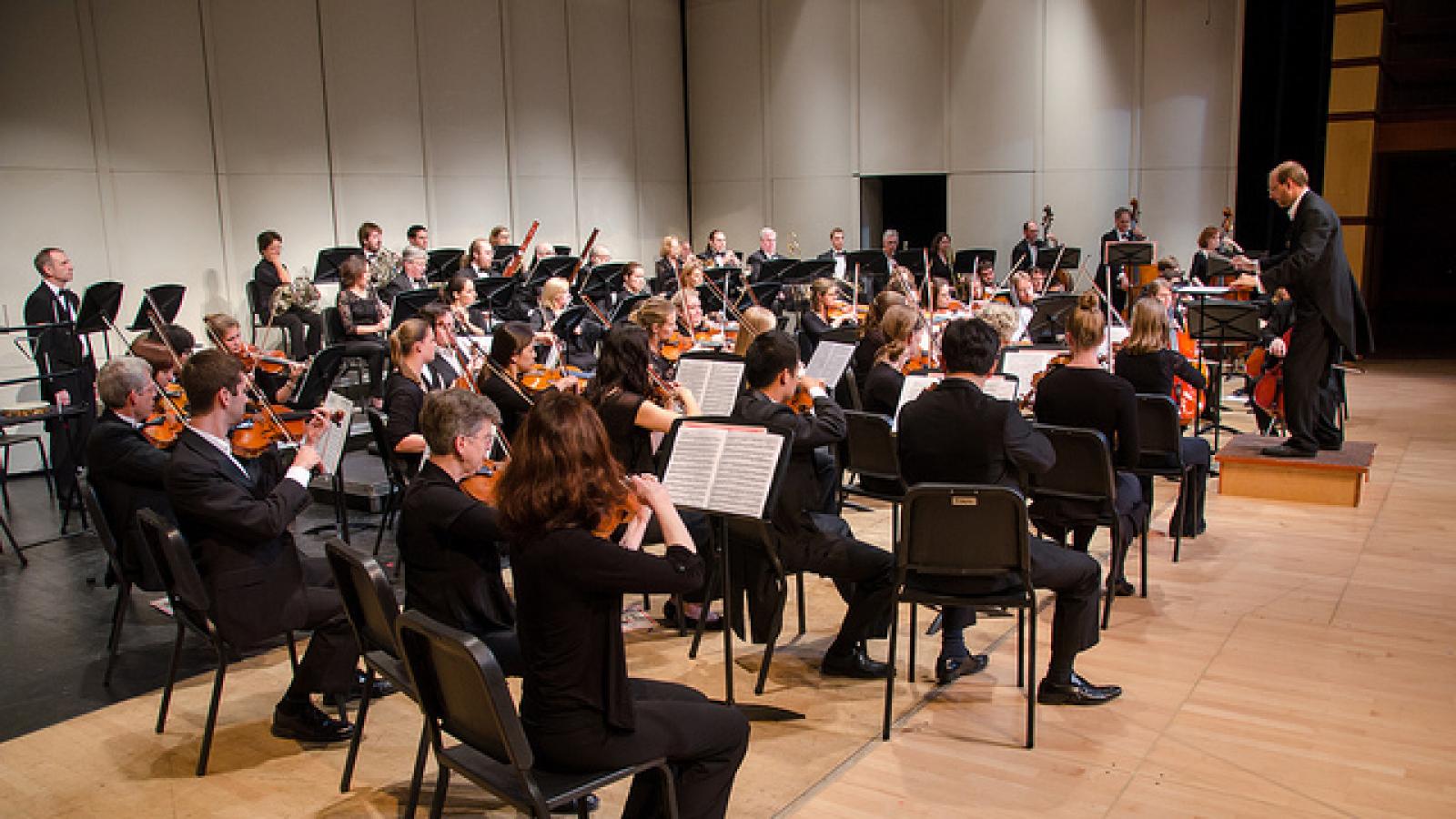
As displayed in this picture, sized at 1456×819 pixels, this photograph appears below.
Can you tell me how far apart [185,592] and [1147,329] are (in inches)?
181

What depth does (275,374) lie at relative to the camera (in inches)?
309

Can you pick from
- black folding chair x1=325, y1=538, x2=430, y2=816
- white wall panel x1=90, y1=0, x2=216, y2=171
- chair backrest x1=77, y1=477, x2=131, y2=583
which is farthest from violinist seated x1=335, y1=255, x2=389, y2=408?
black folding chair x1=325, y1=538, x2=430, y2=816

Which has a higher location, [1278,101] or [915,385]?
[1278,101]

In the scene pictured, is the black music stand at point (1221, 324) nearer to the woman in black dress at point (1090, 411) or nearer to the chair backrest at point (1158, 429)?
the chair backrest at point (1158, 429)

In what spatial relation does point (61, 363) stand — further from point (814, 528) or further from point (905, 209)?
point (905, 209)

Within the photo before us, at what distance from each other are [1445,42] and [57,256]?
15492 mm

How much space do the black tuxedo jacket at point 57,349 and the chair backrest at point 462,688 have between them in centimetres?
628

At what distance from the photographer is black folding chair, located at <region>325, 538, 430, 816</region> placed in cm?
286

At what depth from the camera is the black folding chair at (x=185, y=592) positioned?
11.3ft

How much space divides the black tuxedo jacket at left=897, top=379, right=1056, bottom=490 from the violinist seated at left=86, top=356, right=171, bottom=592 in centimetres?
297

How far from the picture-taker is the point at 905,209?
16219mm

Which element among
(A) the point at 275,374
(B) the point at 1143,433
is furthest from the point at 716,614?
(A) the point at 275,374

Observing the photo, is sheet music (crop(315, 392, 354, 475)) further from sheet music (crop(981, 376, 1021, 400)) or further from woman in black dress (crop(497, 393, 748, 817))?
sheet music (crop(981, 376, 1021, 400))

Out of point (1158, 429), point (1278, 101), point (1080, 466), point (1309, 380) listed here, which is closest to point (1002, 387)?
point (1080, 466)
